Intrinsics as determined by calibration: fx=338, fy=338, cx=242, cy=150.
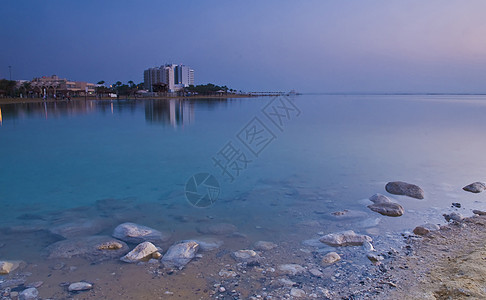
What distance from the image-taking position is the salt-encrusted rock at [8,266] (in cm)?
377

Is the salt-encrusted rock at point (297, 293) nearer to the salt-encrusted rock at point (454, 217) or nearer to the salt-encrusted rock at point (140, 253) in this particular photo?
the salt-encrusted rock at point (140, 253)

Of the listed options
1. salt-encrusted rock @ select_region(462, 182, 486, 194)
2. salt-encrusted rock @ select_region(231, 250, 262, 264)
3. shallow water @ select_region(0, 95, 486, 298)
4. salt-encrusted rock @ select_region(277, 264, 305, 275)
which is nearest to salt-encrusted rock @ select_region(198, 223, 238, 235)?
shallow water @ select_region(0, 95, 486, 298)

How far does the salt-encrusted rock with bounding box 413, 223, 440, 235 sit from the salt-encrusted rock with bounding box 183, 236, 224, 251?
275 cm

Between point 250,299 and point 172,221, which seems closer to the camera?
point 250,299

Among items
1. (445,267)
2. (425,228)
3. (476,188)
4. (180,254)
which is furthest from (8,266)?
(476,188)

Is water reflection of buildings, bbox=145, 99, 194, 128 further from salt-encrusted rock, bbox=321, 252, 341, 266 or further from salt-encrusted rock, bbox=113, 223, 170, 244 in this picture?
salt-encrusted rock, bbox=321, 252, 341, 266

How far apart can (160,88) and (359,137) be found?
2929 inches

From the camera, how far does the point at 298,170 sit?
371 inches

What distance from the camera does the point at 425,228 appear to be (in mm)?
4805

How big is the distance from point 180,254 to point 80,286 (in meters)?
1.14

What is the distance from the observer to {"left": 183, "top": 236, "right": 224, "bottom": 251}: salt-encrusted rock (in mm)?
4480

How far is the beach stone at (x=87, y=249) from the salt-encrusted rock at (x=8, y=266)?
347mm

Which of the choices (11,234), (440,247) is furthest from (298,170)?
(11,234)

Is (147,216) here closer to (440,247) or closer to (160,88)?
(440,247)
